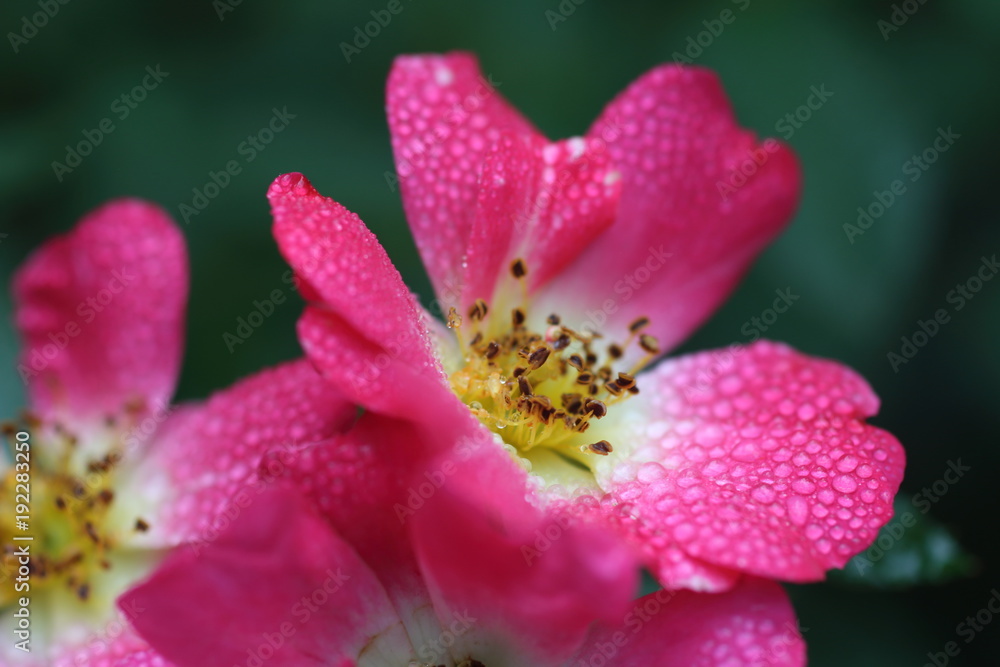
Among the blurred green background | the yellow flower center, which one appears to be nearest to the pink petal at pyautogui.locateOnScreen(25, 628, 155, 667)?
the blurred green background

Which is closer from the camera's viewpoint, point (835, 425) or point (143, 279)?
point (835, 425)

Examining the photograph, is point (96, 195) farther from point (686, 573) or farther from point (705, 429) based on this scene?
point (686, 573)

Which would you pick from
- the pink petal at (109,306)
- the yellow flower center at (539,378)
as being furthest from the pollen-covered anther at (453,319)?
the pink petal at (109,306)

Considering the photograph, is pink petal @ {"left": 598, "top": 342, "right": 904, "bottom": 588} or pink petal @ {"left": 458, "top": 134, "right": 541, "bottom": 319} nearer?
pink petal @ {"left": 598, "top": 342, "right": 904, "bottom": 588}

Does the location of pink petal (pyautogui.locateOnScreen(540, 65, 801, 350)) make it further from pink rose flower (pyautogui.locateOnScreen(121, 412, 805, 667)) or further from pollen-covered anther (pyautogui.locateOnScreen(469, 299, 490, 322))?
pink rose flower (pyautogui.locateOnScreen(121, 412, 805, 667))

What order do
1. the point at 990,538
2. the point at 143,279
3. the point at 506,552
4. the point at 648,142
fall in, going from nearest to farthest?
the point at 506,552 < the point at 648,142 < the point at 143,279 < the point at 990,538

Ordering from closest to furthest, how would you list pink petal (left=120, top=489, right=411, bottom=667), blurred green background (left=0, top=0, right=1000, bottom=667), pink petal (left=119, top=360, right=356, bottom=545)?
1. pink petal (left=120, top=489, right=411, bottom=667)
2. pink petal (left=119, top=360, right=356, bottom=545)
3. blurred green background (left=0, top=0, right=1000, bottom=667)

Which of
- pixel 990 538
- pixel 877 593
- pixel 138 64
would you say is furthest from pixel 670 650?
pixel 138 64
